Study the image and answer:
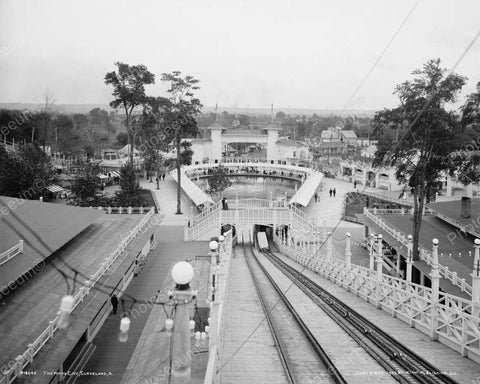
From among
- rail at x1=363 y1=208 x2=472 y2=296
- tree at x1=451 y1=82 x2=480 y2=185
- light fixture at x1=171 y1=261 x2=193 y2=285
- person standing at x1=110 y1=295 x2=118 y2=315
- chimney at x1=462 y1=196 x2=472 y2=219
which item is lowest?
person standing at x1=110 y1=295 x2=118 y2=315

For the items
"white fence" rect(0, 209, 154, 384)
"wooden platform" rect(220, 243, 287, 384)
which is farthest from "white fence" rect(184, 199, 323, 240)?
"wooden platform" rect(220, 243, 287, 384)

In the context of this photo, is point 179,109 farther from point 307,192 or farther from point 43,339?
point 43,339

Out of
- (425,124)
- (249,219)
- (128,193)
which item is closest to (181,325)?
(425,124)

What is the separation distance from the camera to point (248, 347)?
1015cm

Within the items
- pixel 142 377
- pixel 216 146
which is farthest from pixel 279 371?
pixel 216 146

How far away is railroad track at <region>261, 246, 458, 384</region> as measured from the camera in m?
8.50

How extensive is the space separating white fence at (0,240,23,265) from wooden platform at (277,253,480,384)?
1025 centimetres

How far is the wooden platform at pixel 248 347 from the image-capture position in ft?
28.3

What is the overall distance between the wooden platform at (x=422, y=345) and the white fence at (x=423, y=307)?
0.19 metres

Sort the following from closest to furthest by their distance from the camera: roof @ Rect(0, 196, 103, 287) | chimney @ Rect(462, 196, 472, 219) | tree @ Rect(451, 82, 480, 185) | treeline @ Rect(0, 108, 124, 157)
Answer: roof @ Rect(0, 196, 103, 287) → tree @ Rect(451, 82, 480, 185) → chimney @ Rect(462, 196, 472, 219) → treeline @ Rect(0, 108, 124, 157)

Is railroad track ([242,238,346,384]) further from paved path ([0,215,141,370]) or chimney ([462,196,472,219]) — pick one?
chimney ([462,196,472,219])

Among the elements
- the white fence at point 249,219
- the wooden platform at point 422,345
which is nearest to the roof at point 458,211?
the white fence at point 249,219

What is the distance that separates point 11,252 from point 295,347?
30.4 feet

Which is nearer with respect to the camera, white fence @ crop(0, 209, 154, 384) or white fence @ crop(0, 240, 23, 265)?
white fence @ crop(0, 209, 154, 384)
